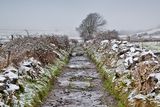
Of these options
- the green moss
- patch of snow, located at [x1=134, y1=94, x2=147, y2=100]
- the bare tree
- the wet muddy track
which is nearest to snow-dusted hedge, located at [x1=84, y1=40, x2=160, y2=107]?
patch of snow, located at [x1=134, y1=94, x2=147, y2=100]

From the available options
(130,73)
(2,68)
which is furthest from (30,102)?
(130,73)

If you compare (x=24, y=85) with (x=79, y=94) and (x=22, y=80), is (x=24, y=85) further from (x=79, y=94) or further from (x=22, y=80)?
(x=79, y=94)

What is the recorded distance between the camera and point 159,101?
43.0ft

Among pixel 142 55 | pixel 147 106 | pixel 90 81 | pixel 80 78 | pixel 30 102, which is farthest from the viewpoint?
pixel 80 78

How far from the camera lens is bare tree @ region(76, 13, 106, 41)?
144m

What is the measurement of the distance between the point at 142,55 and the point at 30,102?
708 centimetres

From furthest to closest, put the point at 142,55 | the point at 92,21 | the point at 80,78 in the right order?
the point at 92,21 → the point at 80,78 → the point at 142,55

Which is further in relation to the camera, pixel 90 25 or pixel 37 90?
pixel 90 25

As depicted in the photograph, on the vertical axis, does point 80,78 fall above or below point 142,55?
below

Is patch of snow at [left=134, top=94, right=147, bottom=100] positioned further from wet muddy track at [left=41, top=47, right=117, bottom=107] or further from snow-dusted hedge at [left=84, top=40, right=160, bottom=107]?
wet muddy track at [left=41, top=47, right=117, bottom=107]

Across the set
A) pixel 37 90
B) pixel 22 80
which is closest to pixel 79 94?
pixel 37 90

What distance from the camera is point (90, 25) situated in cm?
14662

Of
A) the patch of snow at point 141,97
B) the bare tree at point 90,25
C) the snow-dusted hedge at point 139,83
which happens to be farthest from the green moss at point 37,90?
the bare tree at point 90,25

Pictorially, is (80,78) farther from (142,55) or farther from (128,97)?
(128,97)
